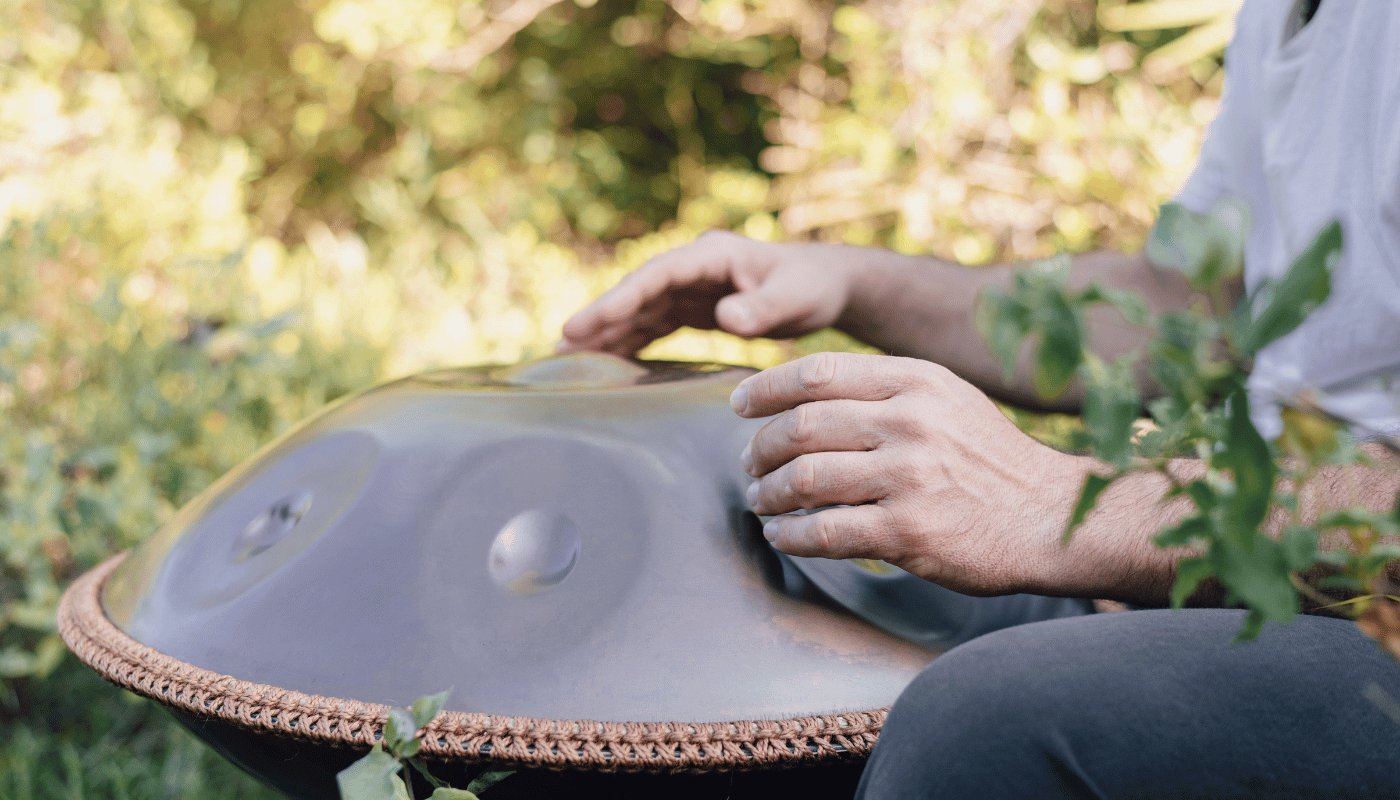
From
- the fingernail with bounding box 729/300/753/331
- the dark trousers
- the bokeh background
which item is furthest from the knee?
the bokeh background

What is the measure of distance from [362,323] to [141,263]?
0.54 metres

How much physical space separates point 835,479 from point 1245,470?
1.52ft

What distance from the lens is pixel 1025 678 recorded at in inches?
27.8

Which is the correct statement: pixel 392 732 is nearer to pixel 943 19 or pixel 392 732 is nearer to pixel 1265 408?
pixel 1265 408

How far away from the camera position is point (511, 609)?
2.86 feet

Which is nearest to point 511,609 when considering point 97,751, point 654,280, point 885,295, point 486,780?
point 486,780

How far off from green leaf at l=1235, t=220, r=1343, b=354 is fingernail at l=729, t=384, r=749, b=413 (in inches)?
22.6

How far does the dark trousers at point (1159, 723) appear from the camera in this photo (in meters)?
0.67

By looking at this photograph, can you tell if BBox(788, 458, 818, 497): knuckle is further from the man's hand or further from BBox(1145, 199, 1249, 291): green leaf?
BBox(1145, 199, 1249, 291): green leaf

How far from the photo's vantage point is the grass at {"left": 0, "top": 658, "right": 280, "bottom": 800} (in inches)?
69.5

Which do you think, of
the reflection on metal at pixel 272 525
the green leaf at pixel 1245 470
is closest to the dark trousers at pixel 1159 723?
the green leaf at pixel 1245 470

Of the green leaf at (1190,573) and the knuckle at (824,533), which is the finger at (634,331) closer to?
the knuckle at (824,533)

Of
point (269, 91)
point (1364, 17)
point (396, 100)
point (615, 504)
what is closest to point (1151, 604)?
point (615, 504)

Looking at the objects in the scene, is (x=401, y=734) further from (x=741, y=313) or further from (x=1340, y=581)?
(x=741, y=313)
